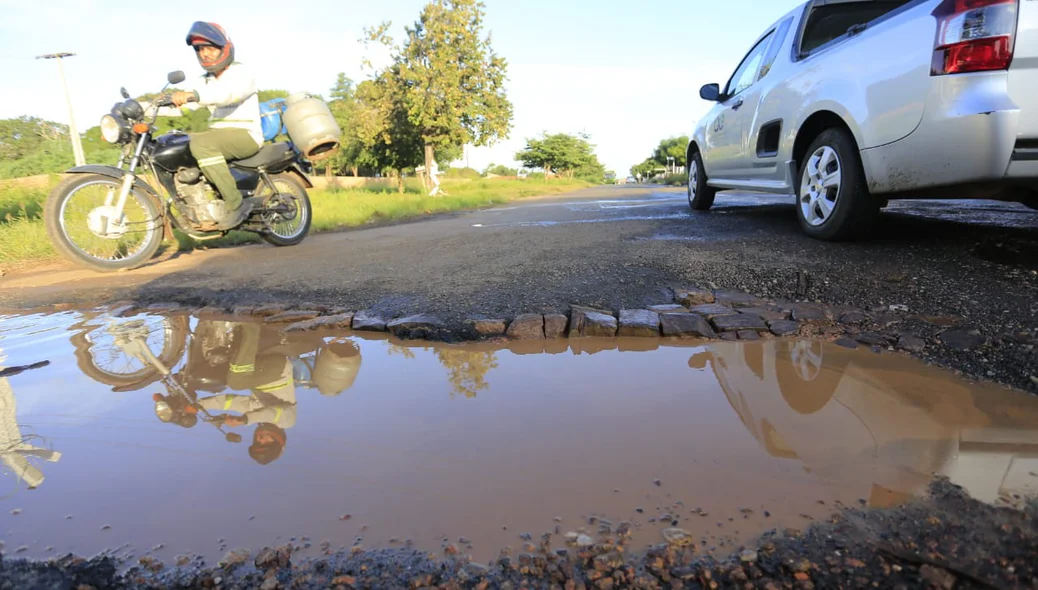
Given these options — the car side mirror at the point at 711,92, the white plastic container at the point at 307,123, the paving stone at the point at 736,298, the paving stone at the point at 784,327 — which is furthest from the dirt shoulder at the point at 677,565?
the car side mirror at the point at 711,92

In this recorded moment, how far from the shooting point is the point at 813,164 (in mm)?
3758

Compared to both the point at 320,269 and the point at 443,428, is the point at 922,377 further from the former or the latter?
the point at 320,269

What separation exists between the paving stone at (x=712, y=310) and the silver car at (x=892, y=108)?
1.26 metres

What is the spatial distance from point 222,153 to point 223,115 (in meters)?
0.38

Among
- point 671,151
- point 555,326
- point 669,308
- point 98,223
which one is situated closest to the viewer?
point 555,326

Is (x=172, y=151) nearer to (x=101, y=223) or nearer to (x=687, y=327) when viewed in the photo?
(x=101, y=223)

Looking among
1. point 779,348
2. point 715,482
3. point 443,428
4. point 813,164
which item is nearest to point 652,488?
point 715,482

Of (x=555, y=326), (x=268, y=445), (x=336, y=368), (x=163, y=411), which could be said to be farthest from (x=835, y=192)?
(x=163, y=411)

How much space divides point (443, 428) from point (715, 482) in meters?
0.81

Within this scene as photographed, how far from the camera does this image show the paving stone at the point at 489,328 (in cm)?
259

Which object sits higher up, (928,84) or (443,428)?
(928,84)

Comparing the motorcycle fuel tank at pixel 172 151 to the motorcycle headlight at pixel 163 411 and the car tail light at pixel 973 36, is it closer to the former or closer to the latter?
the motorcycle headlight at pixel 163 411

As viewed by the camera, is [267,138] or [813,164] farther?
[267,138]

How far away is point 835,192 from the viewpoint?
357 centimetres
